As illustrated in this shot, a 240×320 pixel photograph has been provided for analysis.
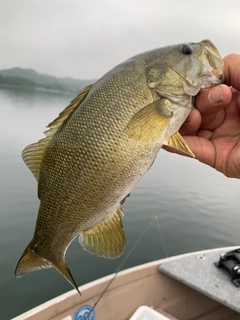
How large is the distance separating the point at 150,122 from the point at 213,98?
637 mm

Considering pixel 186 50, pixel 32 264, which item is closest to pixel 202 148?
pixel 186 50

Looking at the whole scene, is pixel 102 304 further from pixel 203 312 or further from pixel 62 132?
pixel 62 132

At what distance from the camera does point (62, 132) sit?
169 centimetres

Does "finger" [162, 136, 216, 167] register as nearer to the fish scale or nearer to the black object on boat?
the fish scale

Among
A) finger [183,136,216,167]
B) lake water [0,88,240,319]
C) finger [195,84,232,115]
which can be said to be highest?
finger [195,84,232,115]

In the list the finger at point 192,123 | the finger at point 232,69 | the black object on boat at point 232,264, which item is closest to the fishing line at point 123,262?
the black object on boat at point 232,264

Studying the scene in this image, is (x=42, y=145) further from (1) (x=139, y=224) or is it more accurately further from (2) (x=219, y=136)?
(1) (x=139, y=224)

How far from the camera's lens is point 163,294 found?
15.2ft

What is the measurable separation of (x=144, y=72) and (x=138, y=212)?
350 inches

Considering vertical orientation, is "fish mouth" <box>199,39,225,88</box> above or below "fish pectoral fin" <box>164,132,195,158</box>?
above

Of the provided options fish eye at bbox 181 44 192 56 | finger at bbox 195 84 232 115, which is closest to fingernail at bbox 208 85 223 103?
finger at bbox 195 84 232 115

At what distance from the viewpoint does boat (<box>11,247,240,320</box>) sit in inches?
144

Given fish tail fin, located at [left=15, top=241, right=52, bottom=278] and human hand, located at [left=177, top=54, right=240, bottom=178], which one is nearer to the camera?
fish tail fin, located at [left=15, top=241, right=52, bottom=278]

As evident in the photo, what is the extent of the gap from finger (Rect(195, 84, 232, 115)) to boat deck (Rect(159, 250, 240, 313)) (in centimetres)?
281
